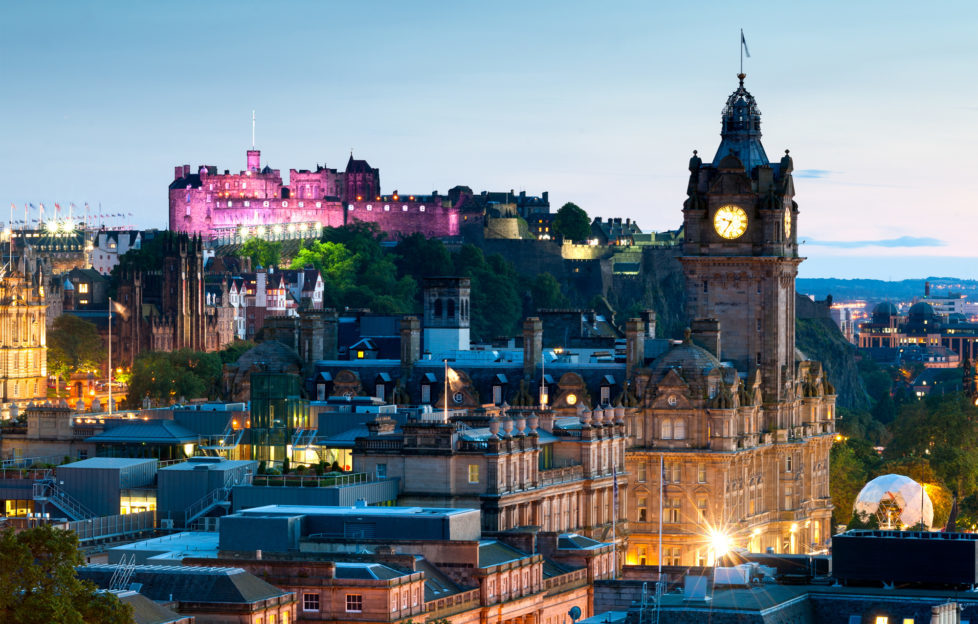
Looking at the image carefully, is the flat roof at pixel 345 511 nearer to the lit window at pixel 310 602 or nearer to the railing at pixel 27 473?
the lit window at pixel 310 602

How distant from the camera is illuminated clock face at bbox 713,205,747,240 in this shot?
191m

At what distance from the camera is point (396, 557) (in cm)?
11525

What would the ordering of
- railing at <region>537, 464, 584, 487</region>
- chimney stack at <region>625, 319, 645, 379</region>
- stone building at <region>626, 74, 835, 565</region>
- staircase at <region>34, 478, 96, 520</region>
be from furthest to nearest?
chimney stack at <region>625, 319, 645, 379</region>, stone building at <region>626, 74, 835, 565</region>, railing at <region>537, 464, 584, 487</region>, staircase at <region>34, 478, 96, 520</region>

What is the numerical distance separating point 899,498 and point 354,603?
83238 millimetres

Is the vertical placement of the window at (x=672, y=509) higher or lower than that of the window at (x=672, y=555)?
higher

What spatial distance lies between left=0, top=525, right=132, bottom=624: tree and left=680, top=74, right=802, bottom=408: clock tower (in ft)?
323

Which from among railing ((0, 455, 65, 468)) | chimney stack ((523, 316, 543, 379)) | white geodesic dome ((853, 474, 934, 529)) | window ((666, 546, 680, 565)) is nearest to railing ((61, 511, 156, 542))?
railing ((0, 455, 65, 468))

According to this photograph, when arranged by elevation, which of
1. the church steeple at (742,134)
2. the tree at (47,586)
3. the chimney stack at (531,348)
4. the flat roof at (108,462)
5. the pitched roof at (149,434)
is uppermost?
the church steeple at (742,134)

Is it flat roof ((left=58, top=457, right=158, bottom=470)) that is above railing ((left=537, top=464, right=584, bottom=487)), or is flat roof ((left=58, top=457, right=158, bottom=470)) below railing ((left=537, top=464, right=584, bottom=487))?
above

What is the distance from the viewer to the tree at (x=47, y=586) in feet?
308

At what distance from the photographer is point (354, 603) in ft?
363

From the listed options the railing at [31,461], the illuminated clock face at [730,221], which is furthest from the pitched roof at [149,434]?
the illuminated clock face at [730,221]

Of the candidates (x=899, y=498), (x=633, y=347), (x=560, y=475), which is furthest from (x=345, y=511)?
(x=899, y=498)

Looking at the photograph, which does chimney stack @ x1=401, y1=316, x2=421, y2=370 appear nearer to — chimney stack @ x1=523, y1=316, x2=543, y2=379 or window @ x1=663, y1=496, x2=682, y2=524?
chimney stack @ x1=523, y1=316, x2=543, y2=379
